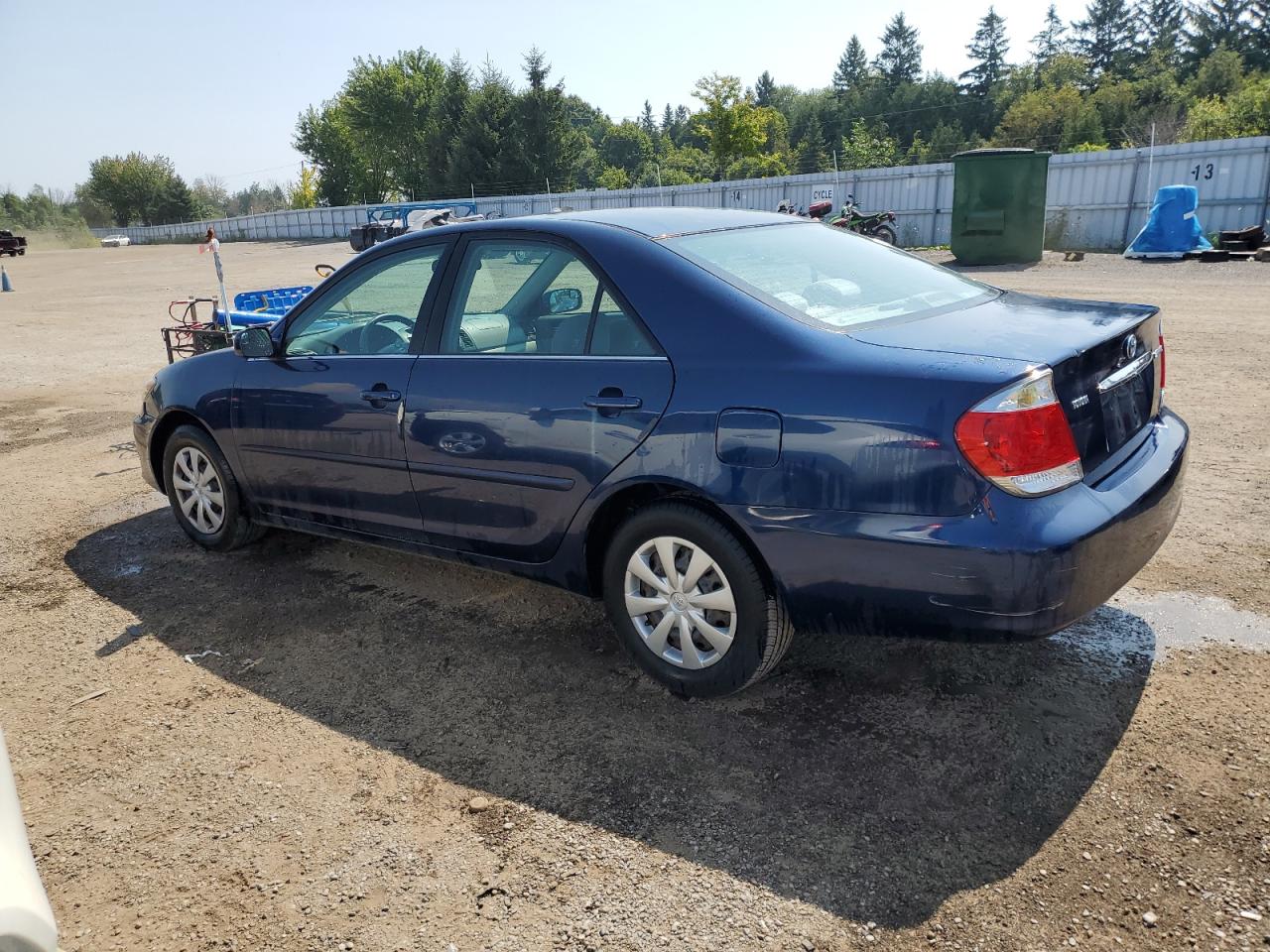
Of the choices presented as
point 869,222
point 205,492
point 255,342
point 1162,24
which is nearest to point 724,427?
point 255,342

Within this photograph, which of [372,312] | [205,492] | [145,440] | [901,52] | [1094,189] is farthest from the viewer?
[901,52]

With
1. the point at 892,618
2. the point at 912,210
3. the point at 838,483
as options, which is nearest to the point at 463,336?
the point at 838,483

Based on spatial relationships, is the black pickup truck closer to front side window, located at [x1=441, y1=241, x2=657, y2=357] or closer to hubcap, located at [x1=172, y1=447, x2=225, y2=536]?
hubcap, located at [x1=172, y1=447, x2=225, y2=536]

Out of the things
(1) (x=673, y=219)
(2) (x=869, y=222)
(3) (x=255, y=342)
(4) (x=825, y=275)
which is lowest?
(2) (x=869, y=222)

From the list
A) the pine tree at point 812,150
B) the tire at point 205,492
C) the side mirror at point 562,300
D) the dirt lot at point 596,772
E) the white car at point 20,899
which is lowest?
the dirt lot at point 596,772

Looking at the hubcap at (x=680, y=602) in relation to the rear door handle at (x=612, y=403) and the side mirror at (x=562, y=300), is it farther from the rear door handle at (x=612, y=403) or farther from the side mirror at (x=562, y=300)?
the side mirror at (x=562, y=300)

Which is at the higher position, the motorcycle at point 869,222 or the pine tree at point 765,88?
the pine tree at point 765,88

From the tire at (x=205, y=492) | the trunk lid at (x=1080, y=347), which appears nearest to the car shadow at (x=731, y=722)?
the tire at (x=205, y=492)

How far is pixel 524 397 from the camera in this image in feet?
11.6

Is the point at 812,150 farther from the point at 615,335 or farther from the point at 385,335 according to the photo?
the point at 615,335

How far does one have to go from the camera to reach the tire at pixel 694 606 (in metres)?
3.10

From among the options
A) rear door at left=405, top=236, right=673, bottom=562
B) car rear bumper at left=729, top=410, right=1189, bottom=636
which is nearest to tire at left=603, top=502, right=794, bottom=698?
car rear bumper at left=729, top=410, right=1189, bottom=636

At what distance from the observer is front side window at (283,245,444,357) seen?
13.4 ft

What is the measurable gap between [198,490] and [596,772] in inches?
123
